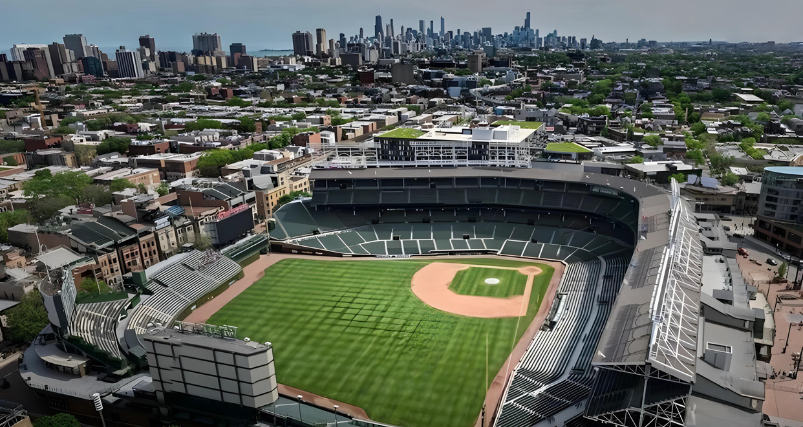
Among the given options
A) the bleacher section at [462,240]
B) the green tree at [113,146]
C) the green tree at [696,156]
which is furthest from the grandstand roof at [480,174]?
the green tree at [113,146]

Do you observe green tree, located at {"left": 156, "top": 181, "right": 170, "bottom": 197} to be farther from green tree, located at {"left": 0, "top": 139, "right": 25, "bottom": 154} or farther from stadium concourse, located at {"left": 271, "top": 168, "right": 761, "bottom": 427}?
green tree, located at {"left": 0, "top": 139, "right": 25, "bottom": 154}

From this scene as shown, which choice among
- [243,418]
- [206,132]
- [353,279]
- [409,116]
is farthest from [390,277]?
[409,116]

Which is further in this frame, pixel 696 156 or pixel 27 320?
pixel 696 156

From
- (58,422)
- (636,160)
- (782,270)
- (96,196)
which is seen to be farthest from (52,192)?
(782,270)

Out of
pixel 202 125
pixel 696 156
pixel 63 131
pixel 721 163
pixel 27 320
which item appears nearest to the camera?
pixel 27 320

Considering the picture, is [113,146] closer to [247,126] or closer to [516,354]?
[247,126]

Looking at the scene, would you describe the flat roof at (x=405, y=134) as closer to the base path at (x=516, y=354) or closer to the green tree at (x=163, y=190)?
the green tree at (x=163, y=190)

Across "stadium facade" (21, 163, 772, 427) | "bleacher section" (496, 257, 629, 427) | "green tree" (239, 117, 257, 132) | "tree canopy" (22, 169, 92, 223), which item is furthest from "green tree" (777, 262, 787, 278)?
"green tree" (239, 117, 257, 132)
